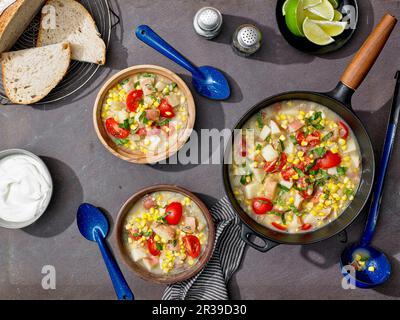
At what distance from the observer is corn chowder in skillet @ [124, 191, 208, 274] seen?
333 cm

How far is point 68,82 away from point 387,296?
10.0ft

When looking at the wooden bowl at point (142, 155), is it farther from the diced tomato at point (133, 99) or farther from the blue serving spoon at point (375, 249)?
the blue serving spoon at point (375, 249)

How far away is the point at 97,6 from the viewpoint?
355 centimetres

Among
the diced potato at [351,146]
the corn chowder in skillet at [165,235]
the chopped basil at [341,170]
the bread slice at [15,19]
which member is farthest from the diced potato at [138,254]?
the bread slice at [15,19]

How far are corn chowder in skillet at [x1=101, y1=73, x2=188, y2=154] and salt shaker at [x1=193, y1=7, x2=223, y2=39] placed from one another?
47cm

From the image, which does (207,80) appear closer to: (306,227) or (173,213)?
(173,213)

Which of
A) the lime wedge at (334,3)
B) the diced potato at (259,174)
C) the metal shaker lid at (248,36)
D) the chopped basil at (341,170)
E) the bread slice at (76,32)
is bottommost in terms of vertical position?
the diced potato at (259,174)

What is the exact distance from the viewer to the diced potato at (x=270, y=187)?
10.6ft

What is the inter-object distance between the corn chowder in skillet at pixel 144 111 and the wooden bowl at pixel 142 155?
0.05 m

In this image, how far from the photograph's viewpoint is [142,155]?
3.37 meters

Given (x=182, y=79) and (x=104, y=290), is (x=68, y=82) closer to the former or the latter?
(x=182, y=79)

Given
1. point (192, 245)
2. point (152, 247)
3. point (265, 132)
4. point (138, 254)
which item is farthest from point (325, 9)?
point (138, 254)

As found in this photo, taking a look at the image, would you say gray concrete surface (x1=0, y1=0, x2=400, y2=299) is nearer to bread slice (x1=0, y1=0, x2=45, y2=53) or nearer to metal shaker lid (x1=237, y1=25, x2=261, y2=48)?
metal shaker lid (x1=237, y1=25, x2=261, y2=48)
